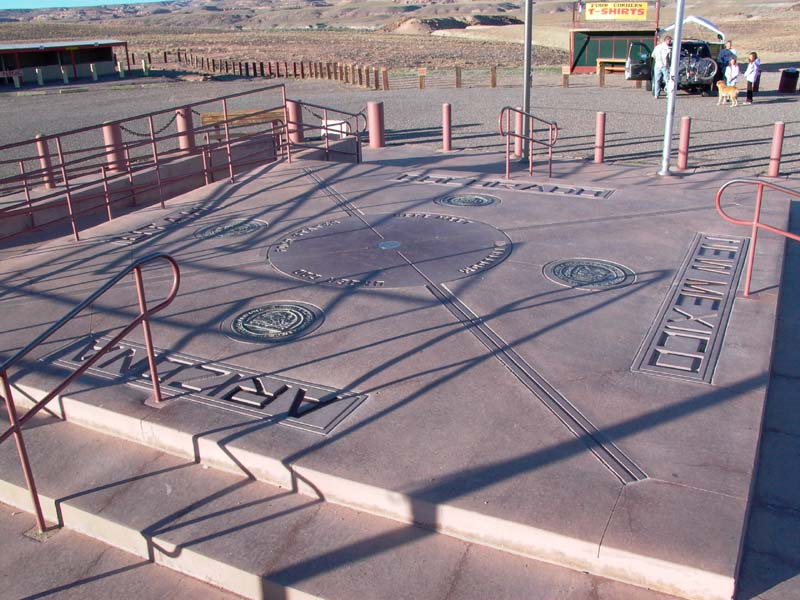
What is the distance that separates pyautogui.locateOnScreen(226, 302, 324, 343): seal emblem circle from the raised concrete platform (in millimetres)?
27

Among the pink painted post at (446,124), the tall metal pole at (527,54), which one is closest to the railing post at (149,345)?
the tall metal pole at (527,54)

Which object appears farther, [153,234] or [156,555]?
[153,234]

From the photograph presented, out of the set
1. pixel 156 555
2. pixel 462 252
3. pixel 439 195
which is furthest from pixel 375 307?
pixel 439 195

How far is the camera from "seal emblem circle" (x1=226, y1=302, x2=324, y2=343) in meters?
6.61

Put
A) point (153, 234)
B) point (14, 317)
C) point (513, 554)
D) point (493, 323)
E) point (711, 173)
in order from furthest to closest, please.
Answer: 1. point (711, 173)
2. point (153, 234)
3. point (14, 317)
4. point (493, 323)
5. point (513, 554)

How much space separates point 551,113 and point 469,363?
59.3 feet

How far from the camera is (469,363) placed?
6020mm

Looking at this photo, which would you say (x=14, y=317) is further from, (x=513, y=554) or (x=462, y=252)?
(x=513, y=554)

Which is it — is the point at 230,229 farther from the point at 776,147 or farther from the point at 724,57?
the point at 724,57

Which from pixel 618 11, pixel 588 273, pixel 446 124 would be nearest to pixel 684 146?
pixel 446 124

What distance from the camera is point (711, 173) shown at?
12.8m

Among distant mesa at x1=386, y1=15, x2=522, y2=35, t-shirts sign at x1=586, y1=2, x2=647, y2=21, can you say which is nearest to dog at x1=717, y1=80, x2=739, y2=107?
t-shirts sign at x1=586, y1=2, x2=647, y2=21

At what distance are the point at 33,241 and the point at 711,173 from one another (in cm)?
1117

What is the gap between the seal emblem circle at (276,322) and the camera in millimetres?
6613
